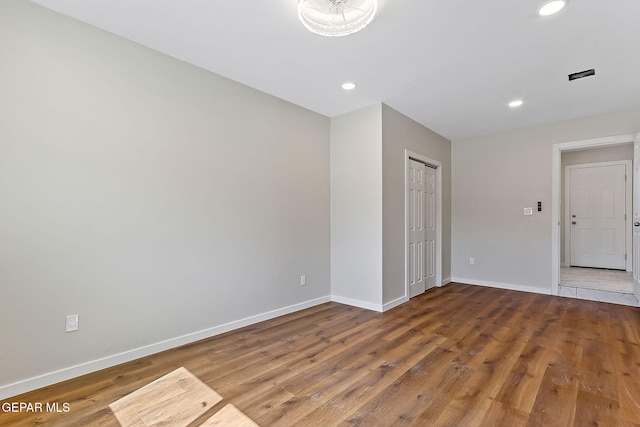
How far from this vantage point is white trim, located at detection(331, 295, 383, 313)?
12.6 ft

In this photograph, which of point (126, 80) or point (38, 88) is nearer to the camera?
point (38, 88)

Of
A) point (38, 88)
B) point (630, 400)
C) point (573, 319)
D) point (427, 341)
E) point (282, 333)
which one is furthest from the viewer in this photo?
point (573, 319)

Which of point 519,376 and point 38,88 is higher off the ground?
point 38,88

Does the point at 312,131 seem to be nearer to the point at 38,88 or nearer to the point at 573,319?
the point at 38,88

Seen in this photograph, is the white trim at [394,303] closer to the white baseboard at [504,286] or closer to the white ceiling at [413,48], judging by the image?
the white baseboard at [504,286]

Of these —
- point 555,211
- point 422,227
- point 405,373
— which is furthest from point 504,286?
point 405,373

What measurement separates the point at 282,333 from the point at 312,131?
2.56 metres

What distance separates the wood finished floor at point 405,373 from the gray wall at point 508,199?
54.6 inches

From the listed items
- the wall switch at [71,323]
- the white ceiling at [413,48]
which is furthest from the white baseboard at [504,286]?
the wall switch at [71,323]

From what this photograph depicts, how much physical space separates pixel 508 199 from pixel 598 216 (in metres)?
2.42

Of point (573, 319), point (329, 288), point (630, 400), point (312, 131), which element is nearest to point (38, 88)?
point (312, 131)

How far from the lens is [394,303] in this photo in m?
4.00

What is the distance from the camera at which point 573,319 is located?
3500 mm

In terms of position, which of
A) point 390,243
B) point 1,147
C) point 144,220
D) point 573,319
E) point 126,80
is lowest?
point 573,319
